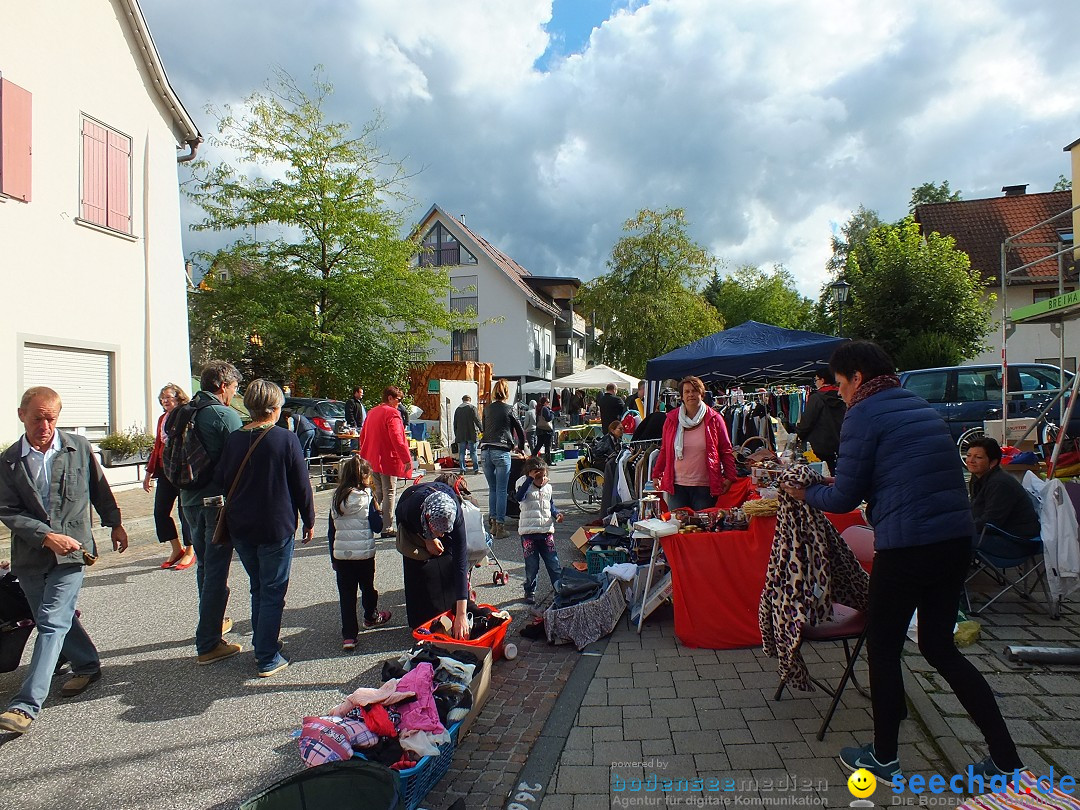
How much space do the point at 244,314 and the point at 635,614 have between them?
16597 mm

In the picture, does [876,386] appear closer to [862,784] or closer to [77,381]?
[862,784]

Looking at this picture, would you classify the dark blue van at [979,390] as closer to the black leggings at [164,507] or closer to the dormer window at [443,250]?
the black leggings at [164,507]

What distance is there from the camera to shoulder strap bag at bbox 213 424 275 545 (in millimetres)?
4055

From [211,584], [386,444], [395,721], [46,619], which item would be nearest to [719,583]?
[395,721]

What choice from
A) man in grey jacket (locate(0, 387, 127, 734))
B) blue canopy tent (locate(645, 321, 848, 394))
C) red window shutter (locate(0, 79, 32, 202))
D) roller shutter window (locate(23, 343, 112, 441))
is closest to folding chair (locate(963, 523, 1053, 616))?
blue canopy tent (locate(645, 321, 848, 394))

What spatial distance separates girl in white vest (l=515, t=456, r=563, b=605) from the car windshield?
12.4 meters

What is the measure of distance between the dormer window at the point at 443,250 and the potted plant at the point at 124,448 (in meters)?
24.4

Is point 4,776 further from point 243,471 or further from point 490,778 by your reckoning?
point 490,778

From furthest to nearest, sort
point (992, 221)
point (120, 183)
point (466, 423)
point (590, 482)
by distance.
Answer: point (992, 221)
point (466, 423)
point (120, 183)
point (590, 482)

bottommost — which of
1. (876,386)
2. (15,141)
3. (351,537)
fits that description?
(351,537)

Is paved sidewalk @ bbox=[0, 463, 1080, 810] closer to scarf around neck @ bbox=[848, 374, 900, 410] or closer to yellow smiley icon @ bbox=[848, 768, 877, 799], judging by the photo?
yellow smiley icon @ bbox=[848, 768, 877, 799]

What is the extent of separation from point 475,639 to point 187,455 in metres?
2.30

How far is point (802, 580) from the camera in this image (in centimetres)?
330

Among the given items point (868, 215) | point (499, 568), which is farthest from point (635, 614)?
point (868, 215)
